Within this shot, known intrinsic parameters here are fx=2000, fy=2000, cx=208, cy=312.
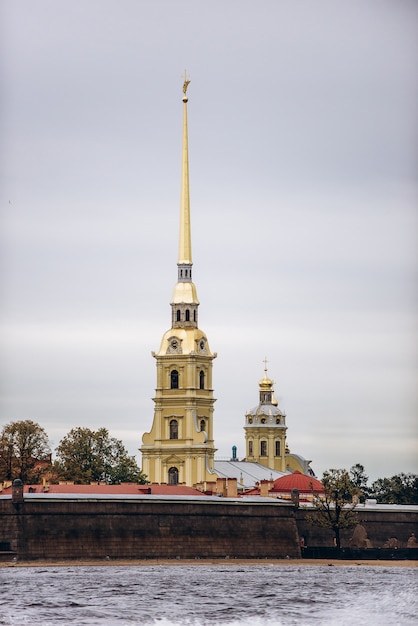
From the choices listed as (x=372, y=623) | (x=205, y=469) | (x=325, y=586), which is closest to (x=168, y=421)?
(x=205, y=469)

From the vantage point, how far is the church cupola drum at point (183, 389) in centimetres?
14712

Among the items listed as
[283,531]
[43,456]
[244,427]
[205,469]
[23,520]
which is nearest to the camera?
[23,520]

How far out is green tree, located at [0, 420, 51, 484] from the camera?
4909 inches

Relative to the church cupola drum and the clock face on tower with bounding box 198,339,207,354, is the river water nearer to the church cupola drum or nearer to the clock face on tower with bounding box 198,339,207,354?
the church cupola drum

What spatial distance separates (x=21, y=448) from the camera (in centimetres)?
12481

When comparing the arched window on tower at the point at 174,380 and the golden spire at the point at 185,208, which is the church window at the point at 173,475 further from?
the golden spire at the point at 185,208

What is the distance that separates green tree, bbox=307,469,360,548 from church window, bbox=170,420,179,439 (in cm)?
3343

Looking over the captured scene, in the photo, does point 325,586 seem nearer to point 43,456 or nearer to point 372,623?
point 372,623

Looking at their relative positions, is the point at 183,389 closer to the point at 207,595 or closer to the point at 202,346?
the point at 202,346

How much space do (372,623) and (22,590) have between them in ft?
59.3

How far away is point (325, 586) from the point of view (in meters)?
86.7

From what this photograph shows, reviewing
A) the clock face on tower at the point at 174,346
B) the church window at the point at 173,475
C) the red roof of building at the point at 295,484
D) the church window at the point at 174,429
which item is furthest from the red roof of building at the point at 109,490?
the clock face on tower at the point at 174,346

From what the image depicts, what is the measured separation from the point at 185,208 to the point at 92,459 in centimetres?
2441

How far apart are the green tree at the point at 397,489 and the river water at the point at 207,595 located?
146 feet
